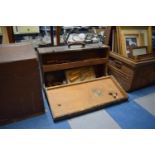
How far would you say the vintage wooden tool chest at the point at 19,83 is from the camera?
128 cm

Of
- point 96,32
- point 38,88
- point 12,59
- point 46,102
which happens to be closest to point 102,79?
point 46,102

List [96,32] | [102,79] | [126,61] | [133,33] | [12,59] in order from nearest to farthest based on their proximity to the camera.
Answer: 1. [12,59]
2. [126,61]
3. [102,79]
4. [133,33]
5. [96,32]

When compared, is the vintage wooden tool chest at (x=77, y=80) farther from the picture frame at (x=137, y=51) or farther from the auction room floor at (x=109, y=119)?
the picture frame at (x=137, y=51)

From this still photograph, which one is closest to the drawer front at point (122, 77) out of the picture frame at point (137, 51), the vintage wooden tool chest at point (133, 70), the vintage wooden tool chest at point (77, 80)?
the vintage wooden tool chest at point (133, 70)

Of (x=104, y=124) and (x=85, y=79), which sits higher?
(x=85, y=79)

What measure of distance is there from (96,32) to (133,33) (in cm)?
128

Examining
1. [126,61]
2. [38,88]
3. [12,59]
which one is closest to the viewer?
[12,59]

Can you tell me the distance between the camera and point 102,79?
2016mm

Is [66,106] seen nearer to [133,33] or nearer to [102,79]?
[102,79]

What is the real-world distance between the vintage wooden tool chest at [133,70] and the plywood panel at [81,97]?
178 millimetres

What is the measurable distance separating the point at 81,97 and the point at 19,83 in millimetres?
700

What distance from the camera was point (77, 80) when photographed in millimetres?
2047

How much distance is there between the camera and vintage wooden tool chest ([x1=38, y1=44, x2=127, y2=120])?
1.65m

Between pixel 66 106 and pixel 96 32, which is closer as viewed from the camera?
pixel 66 106
